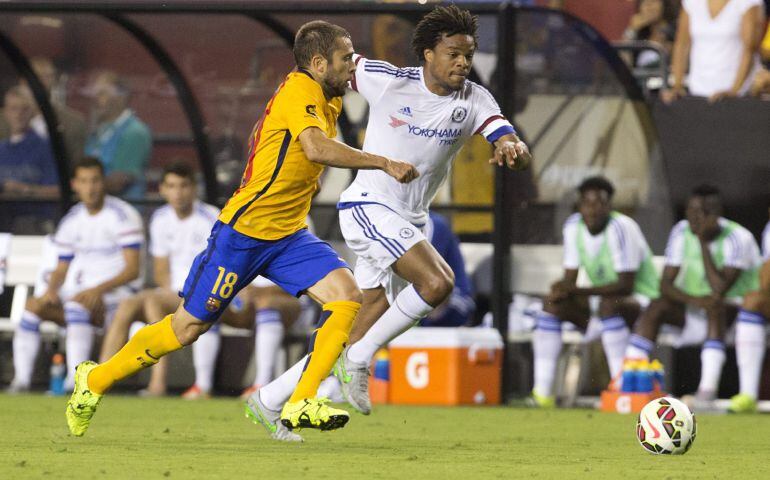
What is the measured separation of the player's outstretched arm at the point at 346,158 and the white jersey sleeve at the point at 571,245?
5.04 metres

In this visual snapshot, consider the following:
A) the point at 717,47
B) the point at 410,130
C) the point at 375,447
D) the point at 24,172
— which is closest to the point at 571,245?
the point at 717,47

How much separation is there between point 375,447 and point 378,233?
1454 millimetres

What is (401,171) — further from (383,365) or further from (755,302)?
(755,302)

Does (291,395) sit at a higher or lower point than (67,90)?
lower

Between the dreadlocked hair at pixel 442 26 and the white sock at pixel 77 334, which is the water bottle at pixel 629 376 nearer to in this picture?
the dreadlocked hair at pixel 442 26

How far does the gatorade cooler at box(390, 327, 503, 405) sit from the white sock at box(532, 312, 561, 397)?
300mm

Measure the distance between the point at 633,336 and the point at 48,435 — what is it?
502cm

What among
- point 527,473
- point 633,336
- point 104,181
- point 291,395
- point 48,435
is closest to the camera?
point 527,473

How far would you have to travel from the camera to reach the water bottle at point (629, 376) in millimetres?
10938

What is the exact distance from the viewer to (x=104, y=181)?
12734mm

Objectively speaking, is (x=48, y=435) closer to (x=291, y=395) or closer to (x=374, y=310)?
(x=291, y=395)

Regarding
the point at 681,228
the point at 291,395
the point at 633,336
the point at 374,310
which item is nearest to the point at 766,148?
the point at 681,228

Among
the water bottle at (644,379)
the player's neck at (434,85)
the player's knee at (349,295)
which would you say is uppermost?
the player's neck at (434,85)

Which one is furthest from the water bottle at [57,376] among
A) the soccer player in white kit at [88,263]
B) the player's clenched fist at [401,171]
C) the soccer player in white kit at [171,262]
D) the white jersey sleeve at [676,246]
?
the player's clenched fist at [401,171]
